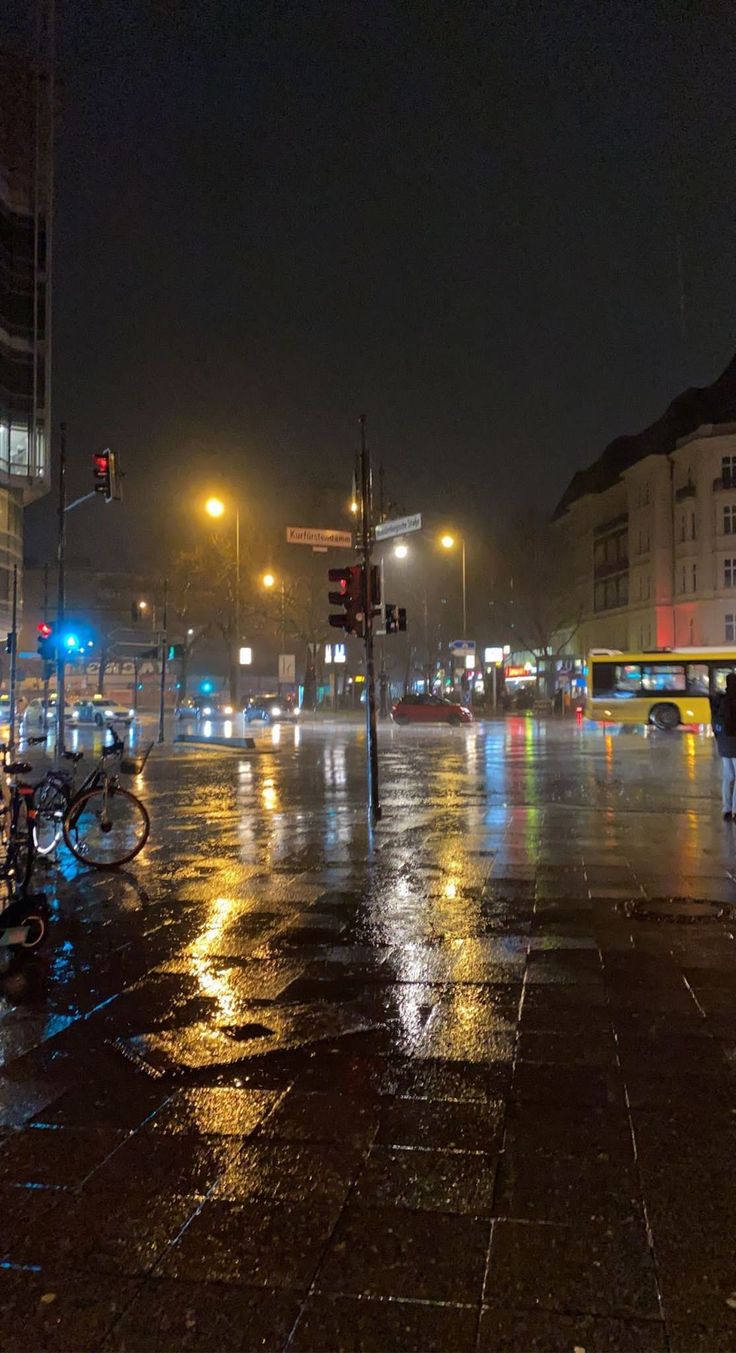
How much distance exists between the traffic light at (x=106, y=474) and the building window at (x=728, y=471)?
40.5 metres

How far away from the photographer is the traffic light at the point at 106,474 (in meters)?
18.3

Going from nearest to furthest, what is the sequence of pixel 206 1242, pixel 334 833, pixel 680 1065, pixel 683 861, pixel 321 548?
pixel 206 1242 < pixel 680 1065 < pixel 683 861 < pixel 334 833 < pixel 321 548

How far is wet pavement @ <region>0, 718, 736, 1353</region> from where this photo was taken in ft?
8.20

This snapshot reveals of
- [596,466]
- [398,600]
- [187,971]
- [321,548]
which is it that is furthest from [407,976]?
[596,466]

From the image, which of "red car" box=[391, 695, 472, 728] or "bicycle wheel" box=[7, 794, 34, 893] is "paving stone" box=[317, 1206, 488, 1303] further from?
"red car" box=[391, 695, 472, 728]

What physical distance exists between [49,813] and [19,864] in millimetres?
1993

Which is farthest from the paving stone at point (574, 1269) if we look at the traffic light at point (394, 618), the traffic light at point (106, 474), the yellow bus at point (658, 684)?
the yellow bus at point (658, 684)

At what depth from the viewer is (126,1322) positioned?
245 cm

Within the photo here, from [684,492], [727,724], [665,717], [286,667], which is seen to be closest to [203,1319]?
[727,724]

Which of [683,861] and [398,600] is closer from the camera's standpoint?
[683,861]

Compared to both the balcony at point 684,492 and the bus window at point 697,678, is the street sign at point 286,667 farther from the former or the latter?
the balcony at point 684,492

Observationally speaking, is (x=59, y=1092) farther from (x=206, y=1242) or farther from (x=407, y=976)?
(x=407, y=976)

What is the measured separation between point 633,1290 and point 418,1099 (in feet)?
4.49

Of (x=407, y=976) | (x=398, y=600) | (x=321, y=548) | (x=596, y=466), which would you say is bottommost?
(x=407, y=976)
